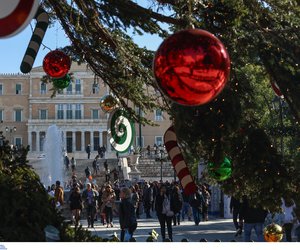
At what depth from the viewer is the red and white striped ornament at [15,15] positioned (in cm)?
349

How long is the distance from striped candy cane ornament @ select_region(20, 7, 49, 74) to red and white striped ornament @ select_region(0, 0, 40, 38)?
3.43 meters

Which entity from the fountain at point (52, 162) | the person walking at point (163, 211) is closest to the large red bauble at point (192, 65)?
the person walking at point (163, 211)

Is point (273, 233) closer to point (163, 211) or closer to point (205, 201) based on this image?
point (163, 211)

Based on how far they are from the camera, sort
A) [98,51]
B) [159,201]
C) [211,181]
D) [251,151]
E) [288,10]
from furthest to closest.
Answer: [159,201], [98,51], [211,181], [251,151], [288,10]

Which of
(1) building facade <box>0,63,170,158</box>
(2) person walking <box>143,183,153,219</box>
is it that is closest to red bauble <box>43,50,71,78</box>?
(2) person walking <box>143,183,153,219</box>

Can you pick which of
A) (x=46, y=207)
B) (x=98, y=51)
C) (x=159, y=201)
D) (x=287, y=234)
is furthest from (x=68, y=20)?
(x=159, y=201)

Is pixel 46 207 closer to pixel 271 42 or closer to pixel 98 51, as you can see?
pixel 98 51

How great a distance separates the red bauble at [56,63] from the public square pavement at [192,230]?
331 inches

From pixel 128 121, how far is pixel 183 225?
1283 centimetres

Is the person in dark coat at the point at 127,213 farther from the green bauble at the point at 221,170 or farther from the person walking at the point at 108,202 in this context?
the green bauble at the point at 221,170

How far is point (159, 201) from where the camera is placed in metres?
16.0

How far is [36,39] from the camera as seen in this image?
7.04 meters

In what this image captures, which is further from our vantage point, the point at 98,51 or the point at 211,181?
the point at 98,51

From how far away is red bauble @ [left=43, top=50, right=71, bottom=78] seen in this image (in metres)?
7.50
